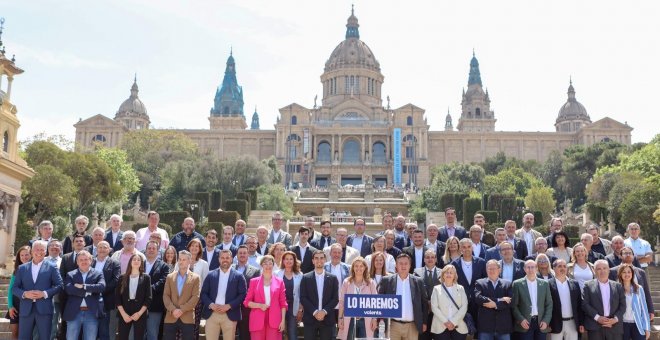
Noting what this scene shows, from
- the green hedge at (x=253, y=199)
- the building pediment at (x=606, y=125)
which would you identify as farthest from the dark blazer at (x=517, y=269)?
the building pediment at (x=606, y=125)

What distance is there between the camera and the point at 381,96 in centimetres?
9881

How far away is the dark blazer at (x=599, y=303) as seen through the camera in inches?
372

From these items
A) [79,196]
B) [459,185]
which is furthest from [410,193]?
[79,196]

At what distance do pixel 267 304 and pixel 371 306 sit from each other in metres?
1.72

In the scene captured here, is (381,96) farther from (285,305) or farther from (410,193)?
(285,305)

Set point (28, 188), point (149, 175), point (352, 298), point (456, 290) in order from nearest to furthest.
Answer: point (352, 298) → point (456, 290) → point (28, 188) → point (149, 175)

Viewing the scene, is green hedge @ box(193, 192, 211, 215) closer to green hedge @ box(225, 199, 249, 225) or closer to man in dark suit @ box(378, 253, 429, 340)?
green hedge @ box(225, 199, 249, 225)

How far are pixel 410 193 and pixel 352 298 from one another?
2089 inches

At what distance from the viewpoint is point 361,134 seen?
277 ft

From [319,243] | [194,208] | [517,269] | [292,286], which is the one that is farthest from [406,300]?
[194,208]

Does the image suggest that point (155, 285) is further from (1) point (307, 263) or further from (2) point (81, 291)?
(1) point (307, 263)

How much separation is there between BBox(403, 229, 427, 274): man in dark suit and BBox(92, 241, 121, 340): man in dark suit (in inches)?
177

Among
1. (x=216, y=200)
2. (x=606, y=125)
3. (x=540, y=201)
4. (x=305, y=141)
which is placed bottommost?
(x=216, y=200)

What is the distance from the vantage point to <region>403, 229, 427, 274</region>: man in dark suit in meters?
10.8
